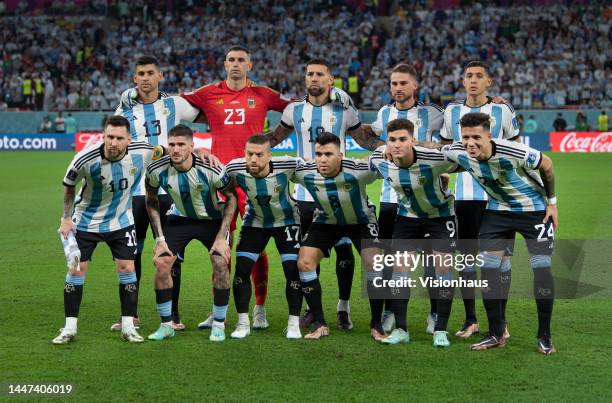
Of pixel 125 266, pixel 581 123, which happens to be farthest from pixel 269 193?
pixel 581 123

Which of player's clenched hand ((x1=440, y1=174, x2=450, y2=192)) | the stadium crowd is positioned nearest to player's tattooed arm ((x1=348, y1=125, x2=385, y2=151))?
player's clenched hand ((x1=440, y1=174, x2=450, y2=192))

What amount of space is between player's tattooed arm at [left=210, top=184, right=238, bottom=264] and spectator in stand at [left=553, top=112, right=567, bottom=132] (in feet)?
76.2

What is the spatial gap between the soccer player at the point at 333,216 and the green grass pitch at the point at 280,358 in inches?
18.3

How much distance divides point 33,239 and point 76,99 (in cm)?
2103

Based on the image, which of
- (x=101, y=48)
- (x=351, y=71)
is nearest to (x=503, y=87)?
(x=351, y=71)

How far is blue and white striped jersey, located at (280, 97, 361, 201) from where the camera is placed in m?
7.54

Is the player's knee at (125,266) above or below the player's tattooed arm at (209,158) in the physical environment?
below

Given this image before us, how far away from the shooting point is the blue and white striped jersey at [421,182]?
261 inches

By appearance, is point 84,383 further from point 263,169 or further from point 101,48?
point 101,48

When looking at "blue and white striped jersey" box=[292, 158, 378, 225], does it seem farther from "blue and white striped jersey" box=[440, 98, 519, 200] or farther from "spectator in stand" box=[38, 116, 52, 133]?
"spectator in stand" box=[38, 116, 52, 133]

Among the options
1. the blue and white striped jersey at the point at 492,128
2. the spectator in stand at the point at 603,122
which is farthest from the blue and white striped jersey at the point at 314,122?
the spectator in stand at the point at 603,122

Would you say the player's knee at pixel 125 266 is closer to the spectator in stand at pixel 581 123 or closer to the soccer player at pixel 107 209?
the soccer player at pixel 107 209

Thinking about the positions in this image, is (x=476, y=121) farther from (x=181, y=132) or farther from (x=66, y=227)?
(x=66, y=227)

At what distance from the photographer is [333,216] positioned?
23.0 ft
